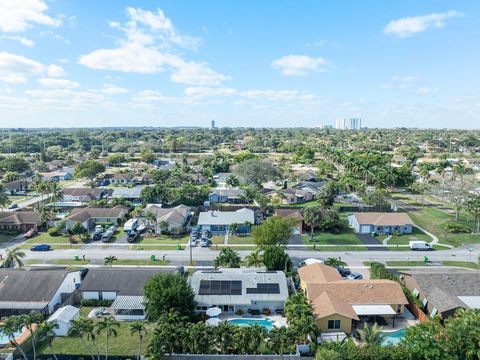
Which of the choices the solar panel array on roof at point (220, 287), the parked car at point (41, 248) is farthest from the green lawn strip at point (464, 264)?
the parked car at point (41, 248)

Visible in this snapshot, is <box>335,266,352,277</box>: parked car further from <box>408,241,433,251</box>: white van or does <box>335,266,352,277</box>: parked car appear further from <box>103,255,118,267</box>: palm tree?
<box>103,255,118,267</box>: palm tree

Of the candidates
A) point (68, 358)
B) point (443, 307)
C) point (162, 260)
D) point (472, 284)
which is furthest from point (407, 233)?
point (68, 358)

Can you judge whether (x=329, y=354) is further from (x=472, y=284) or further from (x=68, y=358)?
(x=472, y=284)

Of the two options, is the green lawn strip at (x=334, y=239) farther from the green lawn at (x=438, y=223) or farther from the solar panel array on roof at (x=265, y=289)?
the solar panel array on roof at (x=265, y=289)

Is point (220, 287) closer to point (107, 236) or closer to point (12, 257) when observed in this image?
point (12, 257)

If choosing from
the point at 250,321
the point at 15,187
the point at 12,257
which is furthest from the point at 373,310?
the point at 15,187

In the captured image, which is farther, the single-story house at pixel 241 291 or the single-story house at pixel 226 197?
the single-story house at pixel 226 197
